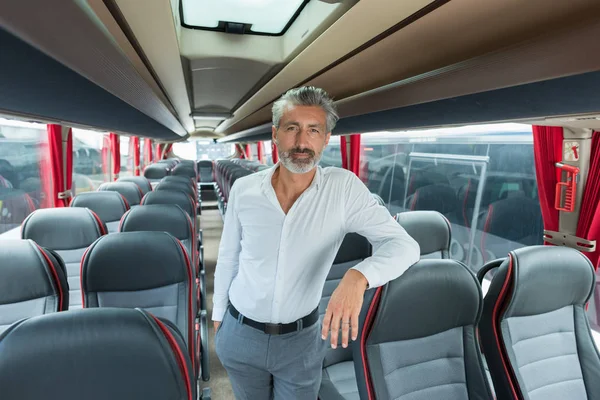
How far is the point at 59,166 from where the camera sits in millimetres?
5641

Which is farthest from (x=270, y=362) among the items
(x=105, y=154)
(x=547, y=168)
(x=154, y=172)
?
(x=154, y=172)

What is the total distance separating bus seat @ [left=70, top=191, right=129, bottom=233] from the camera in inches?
193

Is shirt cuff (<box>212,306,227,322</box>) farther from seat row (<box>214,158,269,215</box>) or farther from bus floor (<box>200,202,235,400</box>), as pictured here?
seat row (<box>214,158,269,215</box>)

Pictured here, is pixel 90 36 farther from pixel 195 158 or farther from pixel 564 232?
pixel 195 158

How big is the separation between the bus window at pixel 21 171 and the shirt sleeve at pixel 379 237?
444 centimetres

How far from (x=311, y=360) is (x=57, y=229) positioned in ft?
9.26

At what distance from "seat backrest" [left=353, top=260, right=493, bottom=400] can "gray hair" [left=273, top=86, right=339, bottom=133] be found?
2.59ft

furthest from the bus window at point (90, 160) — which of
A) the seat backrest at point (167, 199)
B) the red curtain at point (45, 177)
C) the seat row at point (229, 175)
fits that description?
the seat row at point (229, 175)

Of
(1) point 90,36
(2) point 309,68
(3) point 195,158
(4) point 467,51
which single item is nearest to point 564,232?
(4) point 467,51

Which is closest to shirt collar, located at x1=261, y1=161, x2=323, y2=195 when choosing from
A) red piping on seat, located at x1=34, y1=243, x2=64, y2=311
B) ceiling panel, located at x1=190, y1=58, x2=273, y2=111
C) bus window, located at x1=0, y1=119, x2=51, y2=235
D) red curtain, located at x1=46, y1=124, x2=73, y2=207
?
red piping on seat, located at x1=34, y1=243, x2=64, y2=311

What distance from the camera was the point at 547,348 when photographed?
7.32 feet

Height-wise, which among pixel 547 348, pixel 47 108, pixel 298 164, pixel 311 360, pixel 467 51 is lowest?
pixel 547 348

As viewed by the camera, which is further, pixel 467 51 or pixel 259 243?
pixel 467 51

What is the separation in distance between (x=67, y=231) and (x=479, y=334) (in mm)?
3378
